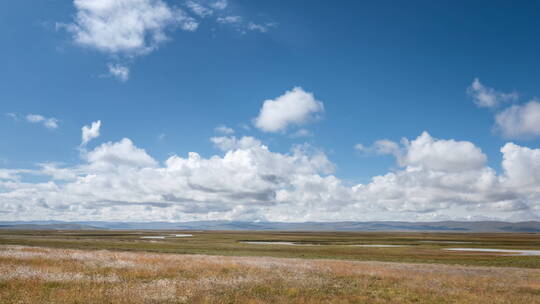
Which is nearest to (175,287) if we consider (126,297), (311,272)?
(126,297)

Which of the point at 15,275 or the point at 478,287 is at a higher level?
the point at 15,275

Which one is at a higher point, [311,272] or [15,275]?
[15,275]

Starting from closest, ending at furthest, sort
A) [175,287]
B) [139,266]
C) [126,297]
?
1. [126,297]
2. [175,287]
3. [139,266]

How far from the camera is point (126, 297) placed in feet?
58.9

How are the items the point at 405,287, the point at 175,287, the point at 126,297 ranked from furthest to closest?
the point at 405,287, the point at 175,287, the point at 126,297

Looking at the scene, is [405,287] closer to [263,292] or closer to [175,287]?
[263,292]

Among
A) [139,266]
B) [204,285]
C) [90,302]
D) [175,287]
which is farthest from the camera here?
[139,266]

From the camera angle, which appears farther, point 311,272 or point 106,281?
point 311,272

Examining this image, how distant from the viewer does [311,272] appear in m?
32.5

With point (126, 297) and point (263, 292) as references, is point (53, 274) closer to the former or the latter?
point (126, 297)

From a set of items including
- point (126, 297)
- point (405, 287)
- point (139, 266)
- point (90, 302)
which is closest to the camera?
point (90, 302)

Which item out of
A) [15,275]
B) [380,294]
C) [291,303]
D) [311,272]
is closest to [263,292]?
[291,303]

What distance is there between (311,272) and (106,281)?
57.1 feet

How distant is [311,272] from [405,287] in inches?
367
